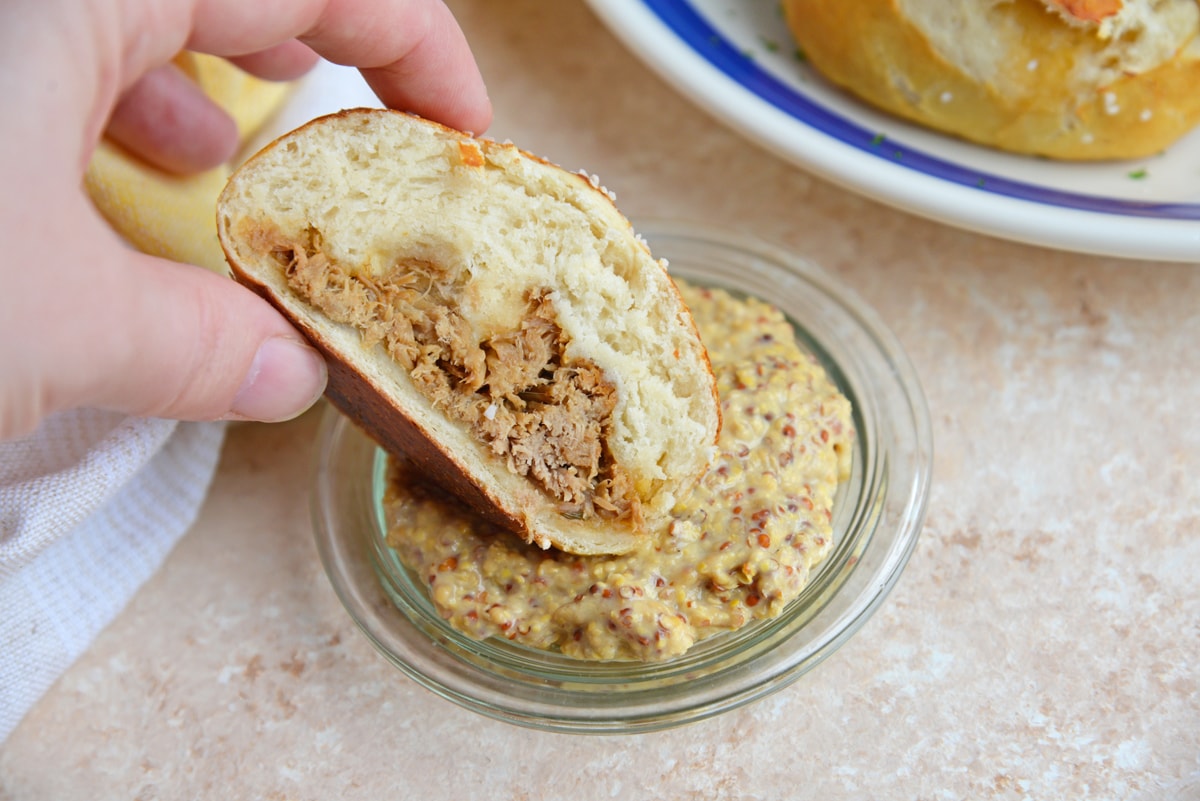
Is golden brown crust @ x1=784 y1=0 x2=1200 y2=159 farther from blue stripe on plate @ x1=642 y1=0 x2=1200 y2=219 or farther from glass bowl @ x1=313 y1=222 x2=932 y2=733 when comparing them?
glass bowl @ x1=313 y1=222 x2=932 y2=733

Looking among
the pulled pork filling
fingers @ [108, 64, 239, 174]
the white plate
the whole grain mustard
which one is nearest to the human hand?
the pulled pork filling

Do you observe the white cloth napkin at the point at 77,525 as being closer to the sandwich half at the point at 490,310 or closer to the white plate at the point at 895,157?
the sandwich half at the point at 490,310

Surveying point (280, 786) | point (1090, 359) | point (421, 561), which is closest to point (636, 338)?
point (421, 561)

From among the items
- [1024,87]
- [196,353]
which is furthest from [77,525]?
[1024,87]

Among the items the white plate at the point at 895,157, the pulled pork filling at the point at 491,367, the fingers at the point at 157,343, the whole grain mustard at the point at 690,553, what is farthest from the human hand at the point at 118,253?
the white plate at the point at 895,157

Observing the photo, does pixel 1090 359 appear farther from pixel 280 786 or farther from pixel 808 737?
pixel 280 786

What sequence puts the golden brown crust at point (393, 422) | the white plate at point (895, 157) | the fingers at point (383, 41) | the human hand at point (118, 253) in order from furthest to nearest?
the white plate at point (895, 157) < the golden brown crust at point (393, 422) < the fingers at point (383, 41) < the human hand at point (118, 253)
